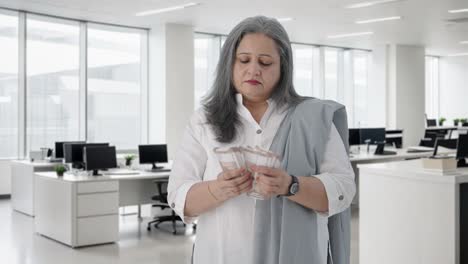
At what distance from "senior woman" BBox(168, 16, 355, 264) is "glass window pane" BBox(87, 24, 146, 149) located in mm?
10652

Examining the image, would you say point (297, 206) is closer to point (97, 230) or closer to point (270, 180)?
point (270, 180)

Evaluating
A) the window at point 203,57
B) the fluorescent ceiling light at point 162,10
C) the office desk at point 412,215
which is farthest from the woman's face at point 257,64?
the window at point 203,57

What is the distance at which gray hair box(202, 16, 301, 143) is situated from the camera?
1.50 meters

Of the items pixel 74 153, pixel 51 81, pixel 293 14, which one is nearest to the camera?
pixel 74 153

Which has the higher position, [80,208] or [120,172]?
[120,172]

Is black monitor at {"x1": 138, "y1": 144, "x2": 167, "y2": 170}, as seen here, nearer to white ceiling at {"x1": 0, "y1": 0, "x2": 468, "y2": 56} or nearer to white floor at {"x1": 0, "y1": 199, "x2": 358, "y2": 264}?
white floor at {"x1": 0, "y1": 199, "x2": 358, "y2": 264}

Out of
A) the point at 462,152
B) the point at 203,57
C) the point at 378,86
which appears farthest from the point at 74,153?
the point at 378,86

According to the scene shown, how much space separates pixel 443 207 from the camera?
3828 mm

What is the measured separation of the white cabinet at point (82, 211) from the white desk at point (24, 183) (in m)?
1.97

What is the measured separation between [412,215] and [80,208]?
13.1 feet

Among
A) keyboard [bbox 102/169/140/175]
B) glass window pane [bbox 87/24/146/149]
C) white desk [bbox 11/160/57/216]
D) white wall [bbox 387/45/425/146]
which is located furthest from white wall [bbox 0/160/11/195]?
white wall [bbox 387/45/425/146]

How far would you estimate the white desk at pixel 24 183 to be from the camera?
28.6 ft

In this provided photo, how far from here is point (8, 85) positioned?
34.7ft

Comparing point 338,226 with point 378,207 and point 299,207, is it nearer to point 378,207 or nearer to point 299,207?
point 299,207
